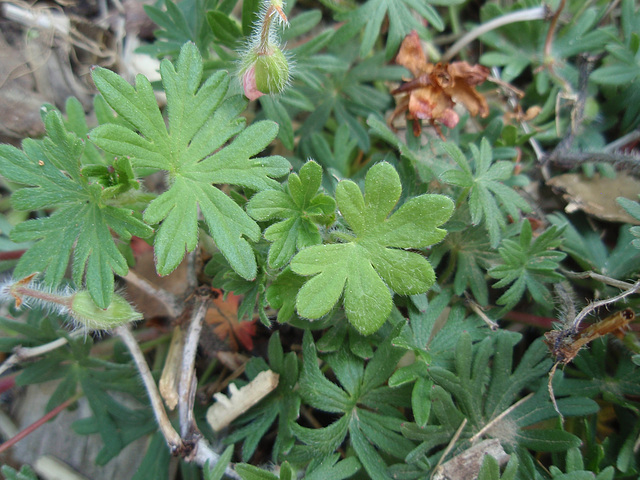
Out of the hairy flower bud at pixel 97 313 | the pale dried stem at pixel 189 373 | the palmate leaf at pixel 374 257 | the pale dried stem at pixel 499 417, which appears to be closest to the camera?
the palmate leaf at pixel 374 257

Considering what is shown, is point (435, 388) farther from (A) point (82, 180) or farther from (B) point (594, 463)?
(A) point (82, 180)

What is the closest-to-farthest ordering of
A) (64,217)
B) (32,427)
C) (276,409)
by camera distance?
(64,217)
(276,409)
(32,427)

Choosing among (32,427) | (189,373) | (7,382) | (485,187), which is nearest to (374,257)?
(485,187)

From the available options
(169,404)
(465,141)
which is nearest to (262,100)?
(465,141)

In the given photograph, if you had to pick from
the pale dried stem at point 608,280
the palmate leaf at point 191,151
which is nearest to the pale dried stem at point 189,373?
the palmate leaf at point 191,151

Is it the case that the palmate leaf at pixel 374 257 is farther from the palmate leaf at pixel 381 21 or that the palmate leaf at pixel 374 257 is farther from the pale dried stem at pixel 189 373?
the palmate leaf at pixel 381 21

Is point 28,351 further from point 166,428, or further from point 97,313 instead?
point 166,428
